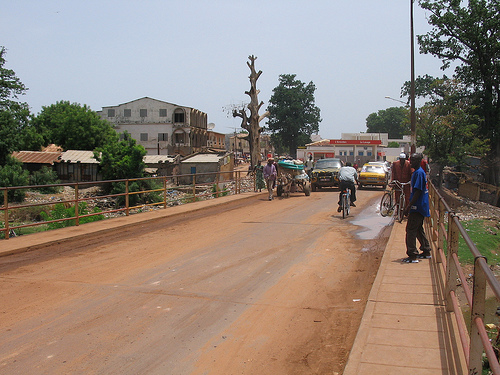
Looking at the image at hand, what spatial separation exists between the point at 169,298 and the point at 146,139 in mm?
68834

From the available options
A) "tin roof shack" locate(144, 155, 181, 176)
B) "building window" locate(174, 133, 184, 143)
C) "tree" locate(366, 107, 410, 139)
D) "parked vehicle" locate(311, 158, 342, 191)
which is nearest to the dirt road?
"parked vehicle" locate(311, 158, 342, 191)

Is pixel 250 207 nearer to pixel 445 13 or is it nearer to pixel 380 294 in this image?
pixel 380 294

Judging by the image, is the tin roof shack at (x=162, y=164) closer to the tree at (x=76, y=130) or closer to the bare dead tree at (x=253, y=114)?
the tree at (x=76, y=130)

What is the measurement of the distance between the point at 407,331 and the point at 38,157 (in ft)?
165

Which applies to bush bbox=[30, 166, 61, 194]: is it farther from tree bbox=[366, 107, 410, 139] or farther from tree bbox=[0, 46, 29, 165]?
tree bbox=[366, 107, 410, 139]

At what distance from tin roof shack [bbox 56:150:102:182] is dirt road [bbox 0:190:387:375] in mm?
39362

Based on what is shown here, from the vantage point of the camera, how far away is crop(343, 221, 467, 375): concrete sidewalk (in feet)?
14.4

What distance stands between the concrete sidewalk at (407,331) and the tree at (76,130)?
175 feet

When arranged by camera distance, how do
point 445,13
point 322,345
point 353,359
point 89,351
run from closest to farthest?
point 353,359
point 89,351
point 322,345
point 445,13

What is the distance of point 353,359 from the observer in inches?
179

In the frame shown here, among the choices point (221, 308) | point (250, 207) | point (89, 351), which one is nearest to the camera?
point (89, 351)

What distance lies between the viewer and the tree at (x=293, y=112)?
326 ft

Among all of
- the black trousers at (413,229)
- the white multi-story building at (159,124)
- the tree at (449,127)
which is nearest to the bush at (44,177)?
the white multi-story building at (159,124)

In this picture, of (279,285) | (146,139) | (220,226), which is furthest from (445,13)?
(146,139)
